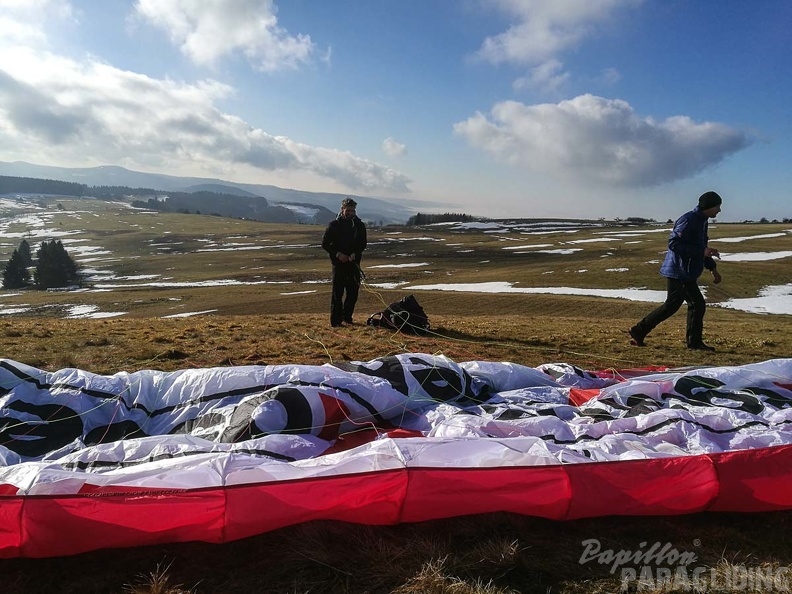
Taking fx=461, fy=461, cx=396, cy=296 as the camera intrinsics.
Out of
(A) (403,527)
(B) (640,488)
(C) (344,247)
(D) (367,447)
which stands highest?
(C) (344,247)

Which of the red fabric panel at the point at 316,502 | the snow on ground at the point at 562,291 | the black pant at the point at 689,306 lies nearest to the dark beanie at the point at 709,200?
the black pant at the point at 689,306

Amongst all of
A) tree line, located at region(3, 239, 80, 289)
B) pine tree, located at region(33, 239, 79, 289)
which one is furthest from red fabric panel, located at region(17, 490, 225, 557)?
pine tree, located at region(33, 239, 79, 289)

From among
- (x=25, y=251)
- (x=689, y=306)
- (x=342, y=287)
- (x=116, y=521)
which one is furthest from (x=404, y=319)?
(x=25, y=251)

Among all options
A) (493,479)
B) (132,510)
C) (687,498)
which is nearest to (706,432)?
(687,498)

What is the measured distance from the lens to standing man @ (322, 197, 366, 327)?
9.98 m

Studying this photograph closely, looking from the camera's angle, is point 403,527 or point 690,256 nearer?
point 403,527

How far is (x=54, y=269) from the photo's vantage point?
68.1m

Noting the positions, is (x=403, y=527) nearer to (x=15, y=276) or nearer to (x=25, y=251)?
(x=15, y=276)

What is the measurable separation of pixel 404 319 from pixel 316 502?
24.5 ft

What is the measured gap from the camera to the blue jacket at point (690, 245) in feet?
26.5

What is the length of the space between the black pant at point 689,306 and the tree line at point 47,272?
253 feet

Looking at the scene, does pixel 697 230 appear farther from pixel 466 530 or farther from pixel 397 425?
pixel 466 530

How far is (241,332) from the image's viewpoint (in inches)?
371

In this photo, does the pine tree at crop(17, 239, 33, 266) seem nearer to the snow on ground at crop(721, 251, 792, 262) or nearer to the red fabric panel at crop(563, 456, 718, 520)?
the red fabric panel at crop(563, 456, 718, 520)
